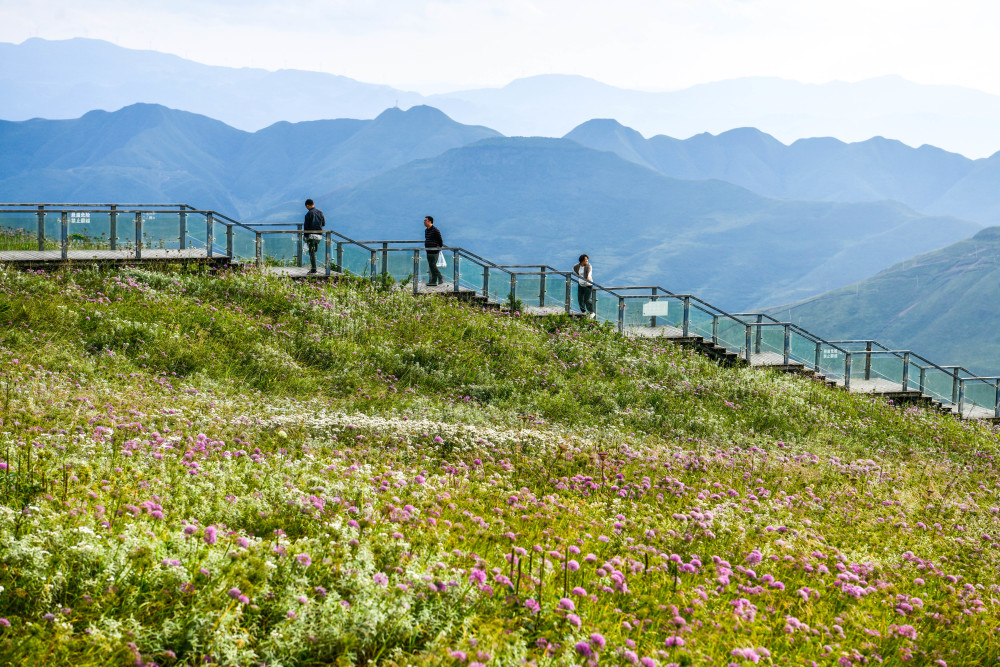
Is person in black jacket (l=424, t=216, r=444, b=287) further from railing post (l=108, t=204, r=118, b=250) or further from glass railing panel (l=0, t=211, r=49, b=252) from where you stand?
glass railing panel (l=0, t=211, r=49, b=252)

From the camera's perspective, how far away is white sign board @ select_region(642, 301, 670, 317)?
21703 mm

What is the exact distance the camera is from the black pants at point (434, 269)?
850 inches

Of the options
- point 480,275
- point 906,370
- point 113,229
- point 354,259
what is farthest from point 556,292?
point 113,229

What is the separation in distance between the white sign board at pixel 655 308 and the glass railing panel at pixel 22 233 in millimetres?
13529

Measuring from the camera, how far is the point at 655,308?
21828 mm

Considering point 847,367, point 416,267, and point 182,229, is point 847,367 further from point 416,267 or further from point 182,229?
point 182,229

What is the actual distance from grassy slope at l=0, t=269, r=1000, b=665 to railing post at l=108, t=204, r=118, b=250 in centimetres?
270

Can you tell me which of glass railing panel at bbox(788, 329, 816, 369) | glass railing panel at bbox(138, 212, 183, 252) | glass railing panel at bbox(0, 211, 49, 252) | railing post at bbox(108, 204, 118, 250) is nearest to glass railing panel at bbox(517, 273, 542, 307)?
glass railing panel at bbox(788, 329, 816, 369)

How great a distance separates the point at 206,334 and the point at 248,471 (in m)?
8.43

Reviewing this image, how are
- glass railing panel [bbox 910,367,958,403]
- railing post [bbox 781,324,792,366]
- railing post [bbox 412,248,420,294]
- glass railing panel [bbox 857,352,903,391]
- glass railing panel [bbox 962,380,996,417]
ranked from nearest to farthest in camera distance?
railing post [bbox 412,248,420,294]
railing post [bbox 781,324,792,366]
glass railing panel [bbox 857,352,903,391]
glass railing panel [bbox 910,367,958,403]
glass railing panel [bbox 962,380,996,417]

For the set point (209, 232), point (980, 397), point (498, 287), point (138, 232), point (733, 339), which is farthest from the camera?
point (980, 397)

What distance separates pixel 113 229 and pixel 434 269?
745cm

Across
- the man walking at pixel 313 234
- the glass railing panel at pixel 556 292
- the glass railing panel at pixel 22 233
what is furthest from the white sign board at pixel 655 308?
the glass railing panel at pixel 22 233

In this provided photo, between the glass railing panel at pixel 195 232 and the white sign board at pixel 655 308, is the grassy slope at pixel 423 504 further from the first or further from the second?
the white sign board at pixel 655 308
